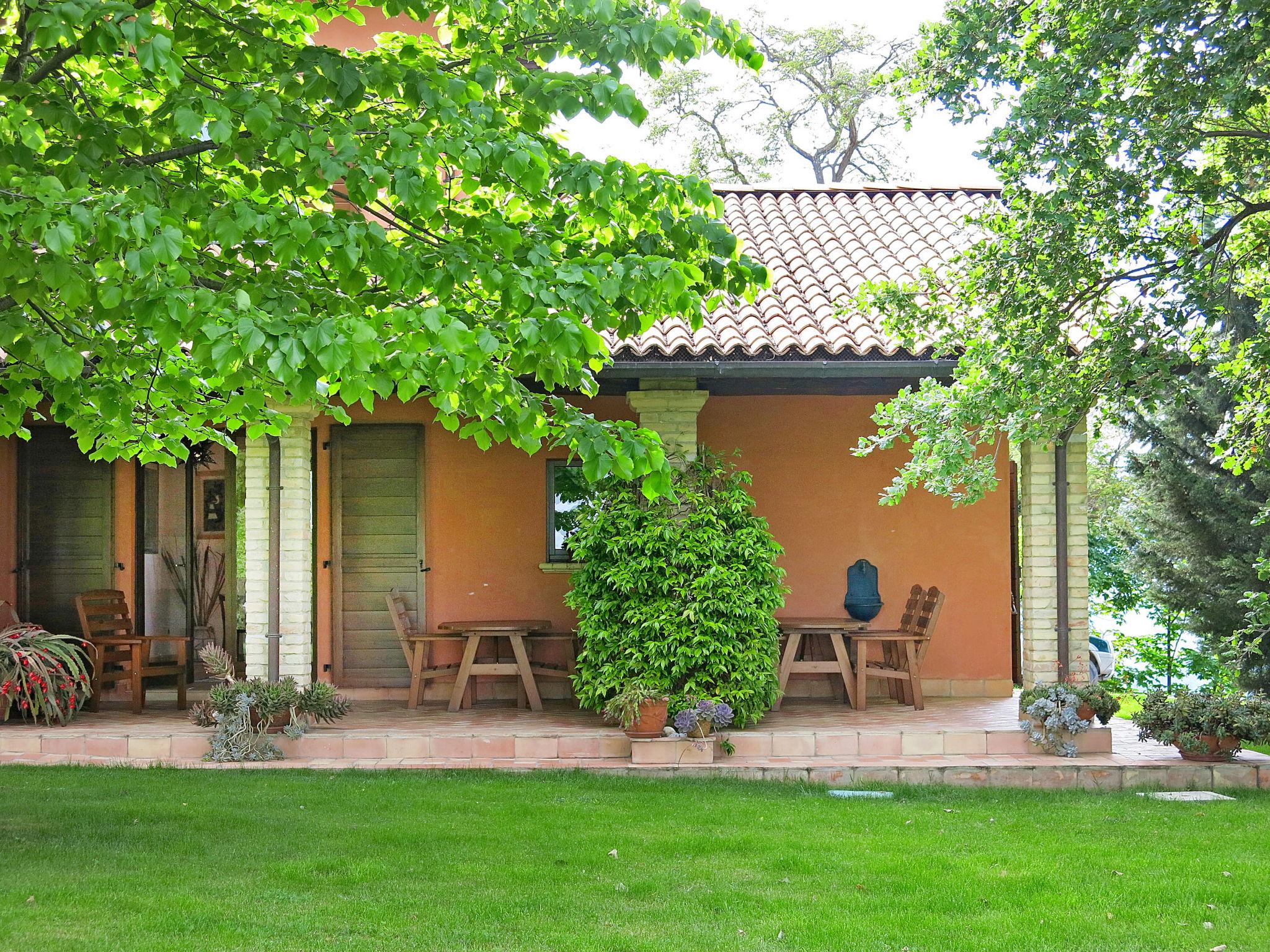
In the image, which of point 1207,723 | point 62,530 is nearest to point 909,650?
point 1207,723

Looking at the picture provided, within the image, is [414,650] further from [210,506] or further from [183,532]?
[210,506]

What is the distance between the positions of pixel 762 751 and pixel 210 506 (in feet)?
20.9

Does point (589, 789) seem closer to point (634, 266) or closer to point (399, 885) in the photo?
point (399, 885)

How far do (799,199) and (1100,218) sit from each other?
7.59 metres

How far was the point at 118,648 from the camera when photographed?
32.1ft

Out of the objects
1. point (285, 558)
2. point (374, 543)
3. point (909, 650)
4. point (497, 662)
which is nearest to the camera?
point (285, 558)

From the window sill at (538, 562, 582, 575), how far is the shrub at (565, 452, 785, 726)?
1.65 m

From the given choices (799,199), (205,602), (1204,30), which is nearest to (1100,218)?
→ (1204,30)

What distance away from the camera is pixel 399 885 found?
5188 mm

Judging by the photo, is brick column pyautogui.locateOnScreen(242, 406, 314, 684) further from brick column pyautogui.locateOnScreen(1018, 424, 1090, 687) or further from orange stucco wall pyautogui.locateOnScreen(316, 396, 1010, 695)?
brick column pyautogui.locateOnScreen(1018, 424, 1090, 687)

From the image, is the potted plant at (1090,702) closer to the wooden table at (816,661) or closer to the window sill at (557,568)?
the wooden table at (816,661)

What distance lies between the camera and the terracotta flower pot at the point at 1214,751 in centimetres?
770

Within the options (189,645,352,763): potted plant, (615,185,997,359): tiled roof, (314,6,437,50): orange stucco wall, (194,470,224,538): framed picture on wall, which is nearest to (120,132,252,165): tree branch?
(615,185,997,359): tiled roof

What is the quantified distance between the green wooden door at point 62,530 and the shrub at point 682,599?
482cm
